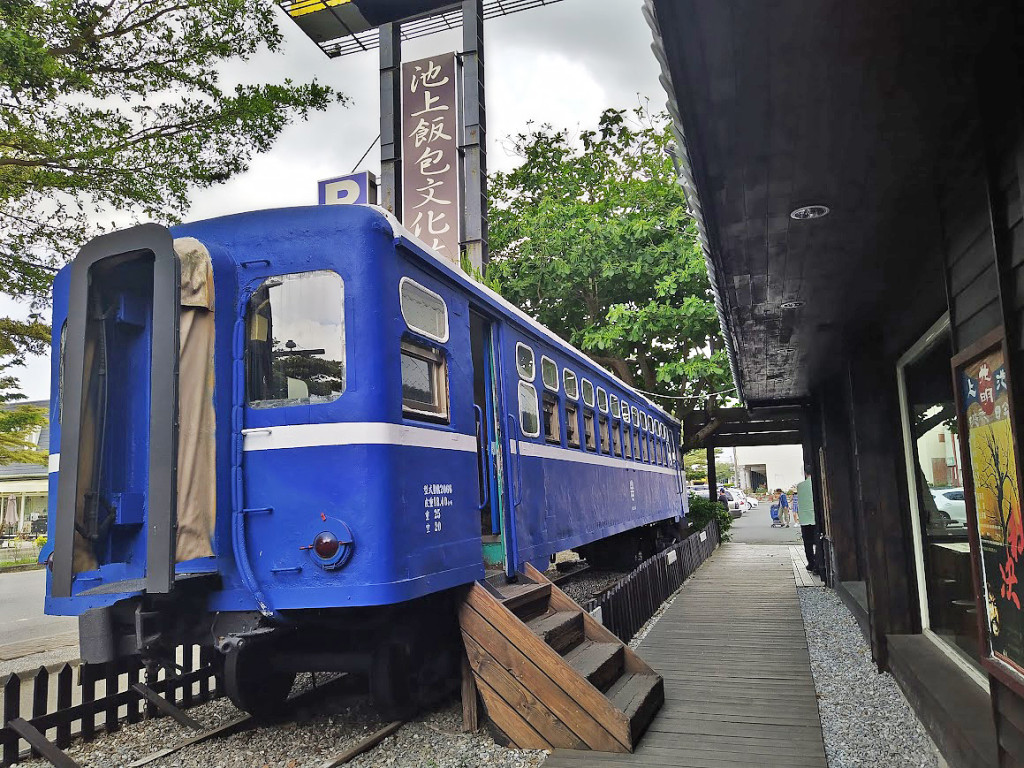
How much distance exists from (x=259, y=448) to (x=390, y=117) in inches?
317

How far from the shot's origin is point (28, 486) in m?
Answer: 29.0

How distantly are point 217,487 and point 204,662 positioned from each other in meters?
2.55

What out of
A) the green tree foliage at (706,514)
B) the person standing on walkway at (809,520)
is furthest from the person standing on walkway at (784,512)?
the person standing on walkway at (809,520)

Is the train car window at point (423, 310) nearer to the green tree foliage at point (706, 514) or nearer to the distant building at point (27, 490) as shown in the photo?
the green tree foliage at point (706, 514)

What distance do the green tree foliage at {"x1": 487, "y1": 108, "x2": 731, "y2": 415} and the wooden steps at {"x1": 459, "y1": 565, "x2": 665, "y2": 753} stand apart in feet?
31.2

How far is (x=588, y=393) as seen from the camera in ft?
30.0

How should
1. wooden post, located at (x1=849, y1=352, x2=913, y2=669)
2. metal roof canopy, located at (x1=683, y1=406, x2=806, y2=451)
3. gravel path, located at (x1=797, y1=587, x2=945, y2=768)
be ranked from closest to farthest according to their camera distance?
gravel path, located at (x1=797, y1=587, x2=945, y2=768), wooden post, located at (x1=849, y1=352, x2=913, y2=669), metal roof canopy, located at (x1=683, y1=406, x2=806, y2=451)

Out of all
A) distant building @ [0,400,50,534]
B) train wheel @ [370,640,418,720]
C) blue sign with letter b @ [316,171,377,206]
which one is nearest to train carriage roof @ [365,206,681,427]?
train wheel @ [370,640,418,720]

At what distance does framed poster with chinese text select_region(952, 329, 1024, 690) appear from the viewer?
297 cm

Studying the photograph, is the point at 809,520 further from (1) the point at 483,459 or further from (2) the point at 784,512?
(2) the point at 784,512

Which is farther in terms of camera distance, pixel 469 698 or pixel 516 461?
pixel 516 461

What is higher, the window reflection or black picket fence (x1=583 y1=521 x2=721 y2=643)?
the window reflection

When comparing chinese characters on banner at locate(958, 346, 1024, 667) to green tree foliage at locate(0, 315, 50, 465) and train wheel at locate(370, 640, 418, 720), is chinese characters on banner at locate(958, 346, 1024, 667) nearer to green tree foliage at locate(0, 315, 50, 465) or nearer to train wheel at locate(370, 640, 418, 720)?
train wheel at locate(370, 640, 418, 720)

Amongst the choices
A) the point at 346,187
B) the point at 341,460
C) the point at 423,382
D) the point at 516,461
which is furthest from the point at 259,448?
the point at 346,187
